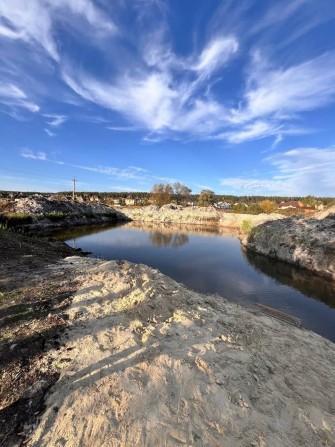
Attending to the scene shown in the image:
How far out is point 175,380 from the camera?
6.38m

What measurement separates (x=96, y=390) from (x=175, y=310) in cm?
405

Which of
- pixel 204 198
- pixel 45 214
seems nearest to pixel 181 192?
pixel 204 198

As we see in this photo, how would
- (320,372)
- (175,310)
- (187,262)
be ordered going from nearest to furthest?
(320,372) → (175,310) → (187,262)

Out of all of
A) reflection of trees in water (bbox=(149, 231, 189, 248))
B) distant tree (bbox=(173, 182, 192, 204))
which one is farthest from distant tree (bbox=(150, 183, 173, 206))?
reflection of trees in water (bbox=(149, 231, 189, 248))

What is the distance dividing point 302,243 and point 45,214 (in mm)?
45494

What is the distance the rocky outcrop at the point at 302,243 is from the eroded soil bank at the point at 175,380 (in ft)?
61.2

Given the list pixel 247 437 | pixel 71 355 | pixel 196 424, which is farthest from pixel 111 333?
pixel 247 437

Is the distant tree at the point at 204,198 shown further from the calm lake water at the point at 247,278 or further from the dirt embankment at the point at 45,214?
the calm lake water at the point at 247,278

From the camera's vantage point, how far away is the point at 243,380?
270 inches

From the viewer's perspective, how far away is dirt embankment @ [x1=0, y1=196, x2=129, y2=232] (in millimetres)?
44869

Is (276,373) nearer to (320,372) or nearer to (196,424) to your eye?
(320,372)

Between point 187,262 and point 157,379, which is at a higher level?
point 157,379

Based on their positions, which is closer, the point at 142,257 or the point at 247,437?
the point at 247,437

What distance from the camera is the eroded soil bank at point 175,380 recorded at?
17.1ft
